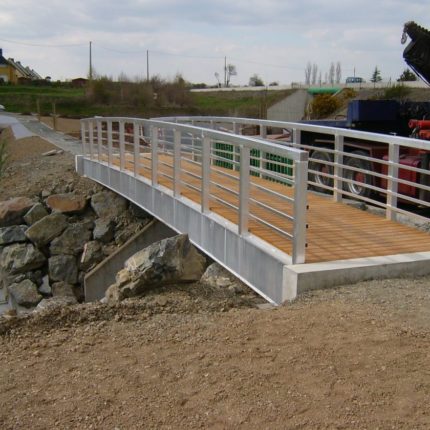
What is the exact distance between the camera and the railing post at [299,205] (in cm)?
577

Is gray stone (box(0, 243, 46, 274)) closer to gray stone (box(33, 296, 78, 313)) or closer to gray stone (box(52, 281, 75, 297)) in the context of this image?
gray stone (box(52, 281, 75, 297))

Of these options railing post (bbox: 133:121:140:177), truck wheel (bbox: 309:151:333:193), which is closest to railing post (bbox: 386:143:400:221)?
truck wheel (bbox: 309:151:333:193)

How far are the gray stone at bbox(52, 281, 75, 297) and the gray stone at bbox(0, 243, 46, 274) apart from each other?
0.84m

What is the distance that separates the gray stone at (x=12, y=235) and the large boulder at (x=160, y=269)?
826 centimetres

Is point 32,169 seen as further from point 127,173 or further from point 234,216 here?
point 234,216

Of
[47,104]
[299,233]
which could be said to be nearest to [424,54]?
[299,233]

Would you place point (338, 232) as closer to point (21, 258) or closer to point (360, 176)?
point (360, 176)

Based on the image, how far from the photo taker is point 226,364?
4.09 m

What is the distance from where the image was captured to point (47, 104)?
5950cm

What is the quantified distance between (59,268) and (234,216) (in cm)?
701

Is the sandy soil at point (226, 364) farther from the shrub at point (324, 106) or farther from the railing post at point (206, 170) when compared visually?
the shrub at point (324, 106)

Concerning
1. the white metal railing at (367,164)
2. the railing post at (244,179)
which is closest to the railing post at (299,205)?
the railing post at (244,179)

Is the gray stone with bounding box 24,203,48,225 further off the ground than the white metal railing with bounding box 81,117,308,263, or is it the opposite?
the white metal railing with bounding box 81,117,308,263

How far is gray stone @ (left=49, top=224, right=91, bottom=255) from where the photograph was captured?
1410cm
